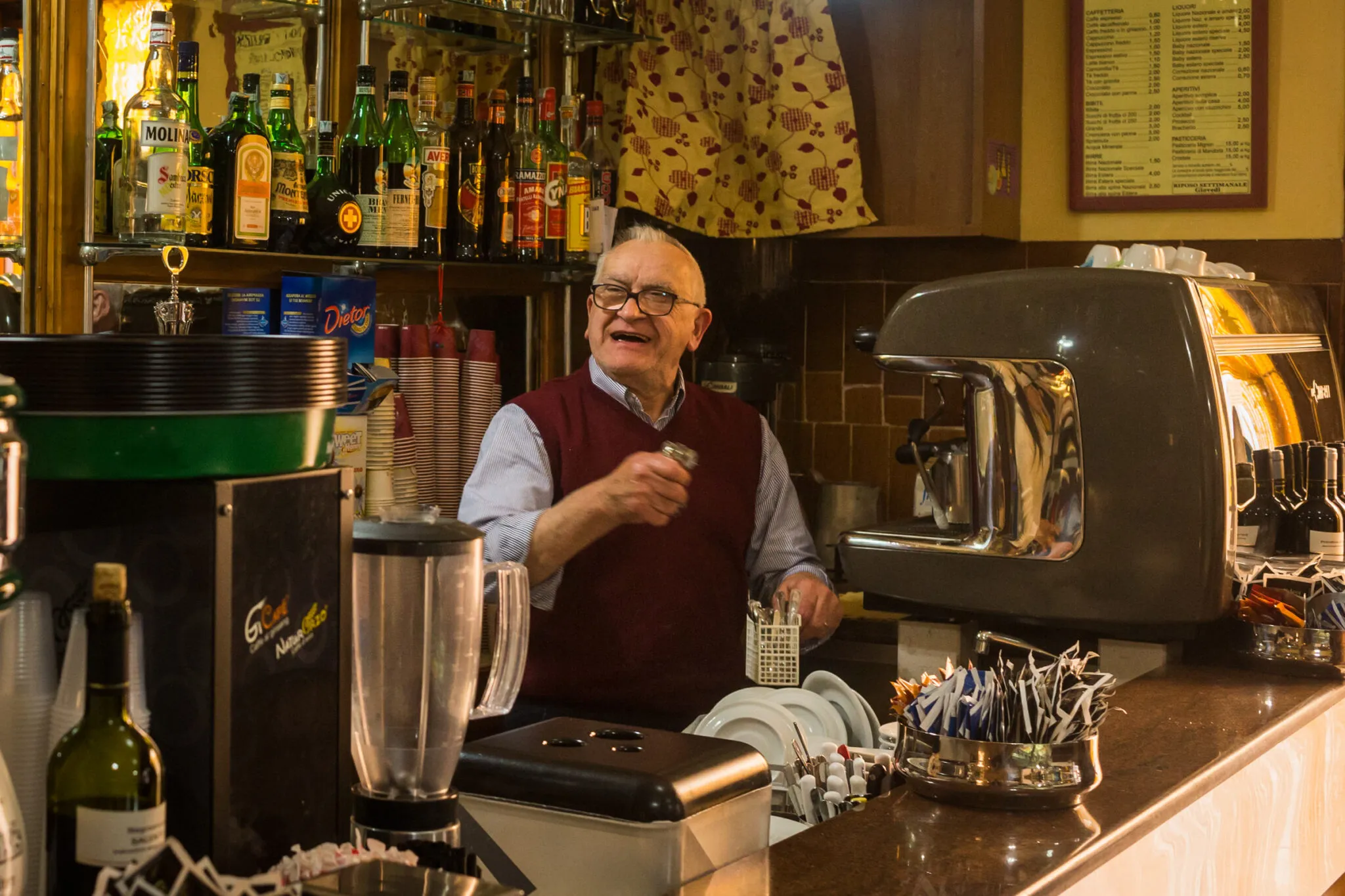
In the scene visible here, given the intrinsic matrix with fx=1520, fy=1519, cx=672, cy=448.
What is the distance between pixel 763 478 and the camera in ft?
8.68

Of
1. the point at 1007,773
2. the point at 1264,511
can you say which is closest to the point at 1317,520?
the point at 1264,511

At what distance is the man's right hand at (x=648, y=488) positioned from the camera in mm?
2029

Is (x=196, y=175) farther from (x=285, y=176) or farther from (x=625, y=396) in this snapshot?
(x=625, y=396)

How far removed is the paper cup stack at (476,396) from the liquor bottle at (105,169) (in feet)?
2.60

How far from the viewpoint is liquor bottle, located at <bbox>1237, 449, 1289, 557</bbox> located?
217 centimetres

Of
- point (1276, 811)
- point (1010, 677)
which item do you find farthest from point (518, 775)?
point (1276, 811)

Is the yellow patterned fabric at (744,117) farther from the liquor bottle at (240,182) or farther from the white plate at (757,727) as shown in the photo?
the white plate at (757,727)

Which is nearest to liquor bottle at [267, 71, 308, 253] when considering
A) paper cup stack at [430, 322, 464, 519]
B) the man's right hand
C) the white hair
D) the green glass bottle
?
the green glass bottle

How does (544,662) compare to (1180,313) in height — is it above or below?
below

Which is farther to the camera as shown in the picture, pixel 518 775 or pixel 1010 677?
pixel 1010 677

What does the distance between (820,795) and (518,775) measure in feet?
1.41

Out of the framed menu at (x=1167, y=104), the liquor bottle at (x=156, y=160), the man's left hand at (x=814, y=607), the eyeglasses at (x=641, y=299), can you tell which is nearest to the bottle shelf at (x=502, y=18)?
the liquor bottle at (x=156, y=160)

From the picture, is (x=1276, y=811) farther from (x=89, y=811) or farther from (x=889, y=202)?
(x=889, y=202)

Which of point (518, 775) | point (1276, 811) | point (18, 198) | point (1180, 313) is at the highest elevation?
point (18, 198)
